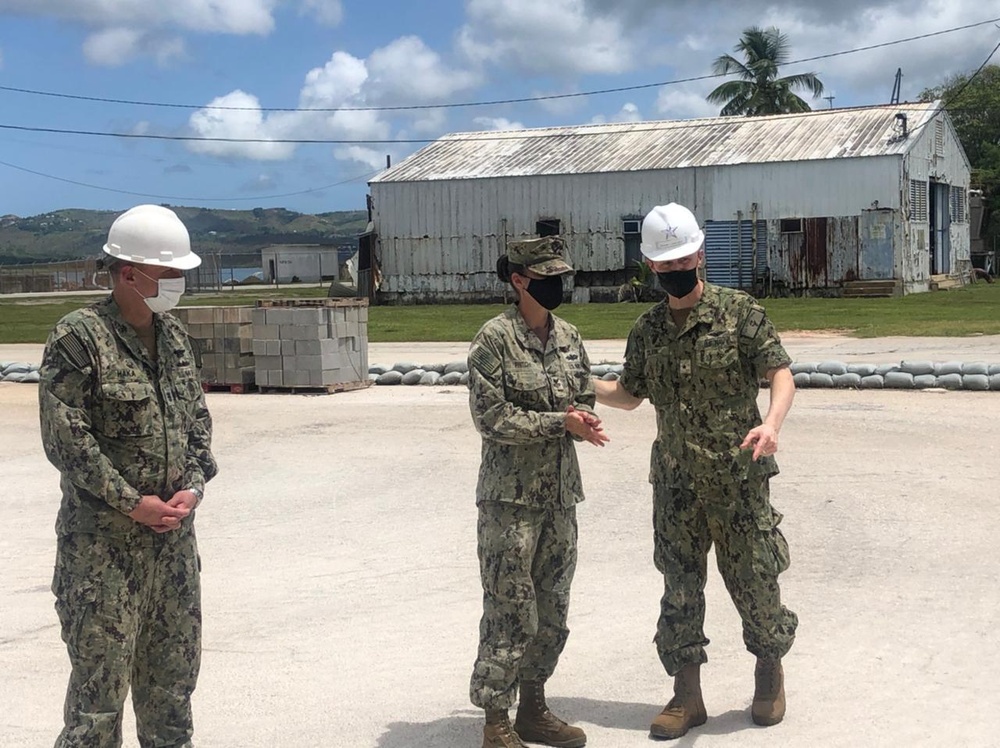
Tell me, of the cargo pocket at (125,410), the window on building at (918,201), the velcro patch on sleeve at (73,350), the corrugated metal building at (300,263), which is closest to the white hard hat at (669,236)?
the cargo pocket at (125,410)

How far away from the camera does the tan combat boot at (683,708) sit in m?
4.36

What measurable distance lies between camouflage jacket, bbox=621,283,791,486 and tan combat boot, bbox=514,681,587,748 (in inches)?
36.9

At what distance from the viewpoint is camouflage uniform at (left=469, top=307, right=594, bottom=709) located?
4145mm

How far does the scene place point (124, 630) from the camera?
11.7 feet

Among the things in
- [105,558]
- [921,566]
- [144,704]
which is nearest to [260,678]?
[144,704]

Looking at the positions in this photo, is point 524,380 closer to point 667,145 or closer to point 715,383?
point 715,383

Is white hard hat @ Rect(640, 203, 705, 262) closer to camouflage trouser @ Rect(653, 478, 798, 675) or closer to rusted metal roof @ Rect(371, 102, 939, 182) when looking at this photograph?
camouflage trouser @ Rect(653, 478, 798, 675)

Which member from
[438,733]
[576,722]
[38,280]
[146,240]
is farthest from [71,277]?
[146,240]

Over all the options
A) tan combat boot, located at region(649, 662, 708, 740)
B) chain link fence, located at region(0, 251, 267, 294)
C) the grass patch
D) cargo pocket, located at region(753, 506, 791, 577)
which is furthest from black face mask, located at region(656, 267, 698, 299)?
chain link fence, located at region(0, 251, 267, 294)

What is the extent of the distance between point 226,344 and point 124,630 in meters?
11.9

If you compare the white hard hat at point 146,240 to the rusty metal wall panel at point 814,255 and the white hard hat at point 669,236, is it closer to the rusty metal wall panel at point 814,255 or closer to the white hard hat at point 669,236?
the white hard hat at point 669,236

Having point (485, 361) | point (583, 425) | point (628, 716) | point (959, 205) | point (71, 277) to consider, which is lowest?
point (628, 716)

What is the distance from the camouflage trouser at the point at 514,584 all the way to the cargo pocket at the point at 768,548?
27.6 inches

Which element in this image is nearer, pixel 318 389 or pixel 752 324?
pixel 752 324
